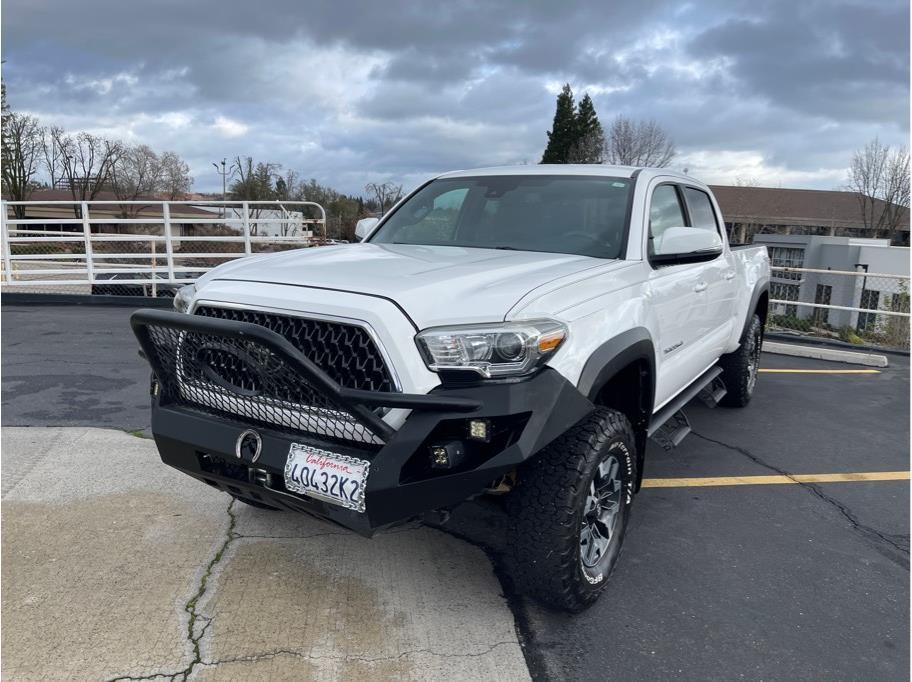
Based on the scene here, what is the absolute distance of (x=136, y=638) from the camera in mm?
2742

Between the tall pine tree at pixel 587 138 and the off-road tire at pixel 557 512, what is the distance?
164ft

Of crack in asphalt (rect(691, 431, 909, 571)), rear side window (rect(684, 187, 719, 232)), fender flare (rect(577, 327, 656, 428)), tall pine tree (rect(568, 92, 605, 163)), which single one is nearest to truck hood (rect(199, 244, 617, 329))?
fender flare (rect(577, 327, 656, 428))

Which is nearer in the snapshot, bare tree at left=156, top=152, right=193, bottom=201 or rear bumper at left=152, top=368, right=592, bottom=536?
rear bumper at left=152, top=368, right=592, bottom=536

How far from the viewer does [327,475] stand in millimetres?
2514

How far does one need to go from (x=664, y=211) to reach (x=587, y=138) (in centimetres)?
5213

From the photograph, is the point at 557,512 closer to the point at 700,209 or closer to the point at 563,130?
the point at 700,209

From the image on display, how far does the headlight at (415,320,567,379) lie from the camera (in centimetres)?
253

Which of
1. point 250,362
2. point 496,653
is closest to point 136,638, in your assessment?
point 250,362

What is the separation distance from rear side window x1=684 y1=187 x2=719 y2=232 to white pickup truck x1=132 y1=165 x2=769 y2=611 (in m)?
1.38

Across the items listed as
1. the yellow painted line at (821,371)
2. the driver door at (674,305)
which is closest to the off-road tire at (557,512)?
the driver door at (674,305)

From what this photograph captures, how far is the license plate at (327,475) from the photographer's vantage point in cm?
247

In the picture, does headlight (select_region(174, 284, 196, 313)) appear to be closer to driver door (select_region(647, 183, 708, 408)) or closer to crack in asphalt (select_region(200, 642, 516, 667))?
crack in asphalt (select_region(200, 642, 516, 667))

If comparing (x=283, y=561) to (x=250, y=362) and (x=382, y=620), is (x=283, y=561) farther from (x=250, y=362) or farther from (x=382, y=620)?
(x=250, y=362)

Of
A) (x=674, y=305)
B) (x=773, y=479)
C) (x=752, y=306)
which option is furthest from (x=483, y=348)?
(x=752, y=306)
